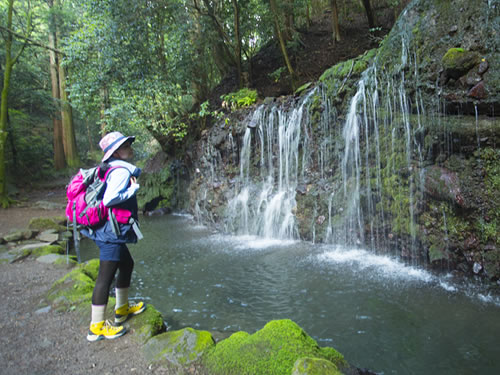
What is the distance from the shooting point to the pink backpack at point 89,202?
2848mm

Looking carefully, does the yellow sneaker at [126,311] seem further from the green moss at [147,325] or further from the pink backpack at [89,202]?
the pink backpack at [89,202]

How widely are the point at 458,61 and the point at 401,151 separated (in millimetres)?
1939

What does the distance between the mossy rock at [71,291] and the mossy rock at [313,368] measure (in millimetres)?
3156

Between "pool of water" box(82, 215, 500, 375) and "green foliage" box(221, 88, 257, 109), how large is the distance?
6.30m

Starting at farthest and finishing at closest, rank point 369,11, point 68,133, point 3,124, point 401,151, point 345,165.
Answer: point 68,133 → point 3,124 → point 369,11 → point 345,165 → point 401,151

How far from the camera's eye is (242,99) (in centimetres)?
1166

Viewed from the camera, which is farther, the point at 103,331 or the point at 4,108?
the point at 4,108

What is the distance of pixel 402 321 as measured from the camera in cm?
402

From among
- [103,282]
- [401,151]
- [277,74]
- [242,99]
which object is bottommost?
[103,282]

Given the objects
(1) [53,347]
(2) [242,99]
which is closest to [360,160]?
(2) [242,99]

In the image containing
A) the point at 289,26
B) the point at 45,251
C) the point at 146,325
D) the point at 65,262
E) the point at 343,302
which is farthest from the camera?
the point at 289,26

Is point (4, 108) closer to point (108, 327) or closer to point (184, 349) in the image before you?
point (108, 327)

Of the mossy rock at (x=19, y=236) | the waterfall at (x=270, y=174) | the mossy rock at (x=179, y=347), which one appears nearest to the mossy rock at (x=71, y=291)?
the mossy rock at (x=179, y=347)

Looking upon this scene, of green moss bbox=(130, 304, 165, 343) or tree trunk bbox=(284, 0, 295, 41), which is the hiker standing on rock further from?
→ tree trunk bbox=(284, 0, 295, 41)
